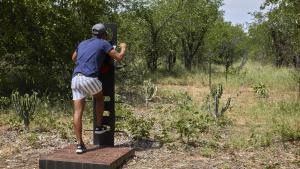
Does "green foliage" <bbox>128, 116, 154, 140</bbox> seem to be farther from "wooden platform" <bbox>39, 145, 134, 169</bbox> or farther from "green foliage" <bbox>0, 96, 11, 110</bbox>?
"green foliage" <bbox>0, 96, 11, 110</bbox>

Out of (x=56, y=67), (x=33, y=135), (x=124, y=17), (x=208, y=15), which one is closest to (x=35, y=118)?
(x=33, y=135)

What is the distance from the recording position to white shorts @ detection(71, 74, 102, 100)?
6.31 meters

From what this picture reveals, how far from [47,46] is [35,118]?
373cm

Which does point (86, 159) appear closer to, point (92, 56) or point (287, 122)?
point (92, 56)

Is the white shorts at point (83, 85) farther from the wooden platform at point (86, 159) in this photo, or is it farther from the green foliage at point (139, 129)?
the green foliage at point (139, 129)

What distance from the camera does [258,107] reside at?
41.3 ft

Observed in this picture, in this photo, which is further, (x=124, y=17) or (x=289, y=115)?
(x=124, y=17)

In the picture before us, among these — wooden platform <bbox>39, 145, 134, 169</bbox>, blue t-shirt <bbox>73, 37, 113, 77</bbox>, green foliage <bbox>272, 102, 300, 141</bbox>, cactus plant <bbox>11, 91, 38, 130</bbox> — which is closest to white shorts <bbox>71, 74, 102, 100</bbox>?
blue t-shirt <bbox>73, 37, 113, 77</bbox>

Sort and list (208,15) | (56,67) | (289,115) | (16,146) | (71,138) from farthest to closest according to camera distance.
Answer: (208,15), (56,67), (289,115), (71,138), (16,146)

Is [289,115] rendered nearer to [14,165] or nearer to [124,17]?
[14,165]

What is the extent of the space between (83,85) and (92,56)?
16.3 inches

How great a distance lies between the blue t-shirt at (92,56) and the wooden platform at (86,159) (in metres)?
1.08

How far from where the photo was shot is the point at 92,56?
250 inches

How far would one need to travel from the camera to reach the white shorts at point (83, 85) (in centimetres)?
631
